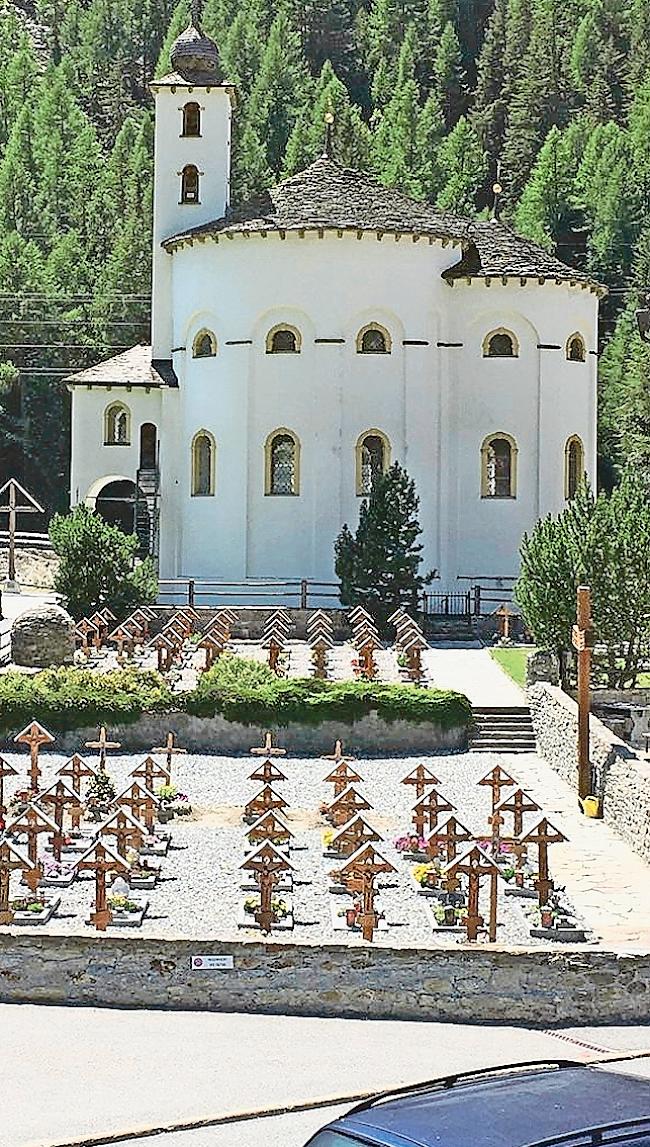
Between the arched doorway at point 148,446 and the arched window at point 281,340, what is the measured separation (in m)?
5.24

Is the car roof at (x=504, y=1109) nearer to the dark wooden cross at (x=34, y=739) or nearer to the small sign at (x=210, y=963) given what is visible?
the small sign at (x=210, y=963)

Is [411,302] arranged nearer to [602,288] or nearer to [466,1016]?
[602,288]

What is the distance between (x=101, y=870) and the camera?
16.7 metres

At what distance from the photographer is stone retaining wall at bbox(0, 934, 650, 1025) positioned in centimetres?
1456

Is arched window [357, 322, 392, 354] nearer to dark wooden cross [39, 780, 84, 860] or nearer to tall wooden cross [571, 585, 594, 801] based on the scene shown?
tall wooden cross [571, 585, 594, 801]

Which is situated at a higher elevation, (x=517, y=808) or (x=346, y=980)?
(x=517, y=808)

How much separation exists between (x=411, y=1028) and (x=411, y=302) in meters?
31.8

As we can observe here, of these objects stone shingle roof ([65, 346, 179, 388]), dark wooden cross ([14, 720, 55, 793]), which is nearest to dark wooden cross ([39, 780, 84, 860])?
dark wooden cross ([14, 720, 55, 793])

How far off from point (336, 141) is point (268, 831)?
2717 inches

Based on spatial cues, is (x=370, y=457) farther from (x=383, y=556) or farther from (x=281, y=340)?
(x=383, y=556)

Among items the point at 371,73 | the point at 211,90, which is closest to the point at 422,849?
the point at 211,90

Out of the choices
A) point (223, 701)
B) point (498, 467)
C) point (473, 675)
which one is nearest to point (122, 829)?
point (223, 701)

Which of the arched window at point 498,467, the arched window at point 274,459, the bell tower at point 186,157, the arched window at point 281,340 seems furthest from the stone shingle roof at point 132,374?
the arched window at point 498,467

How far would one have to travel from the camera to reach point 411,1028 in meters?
14.4
